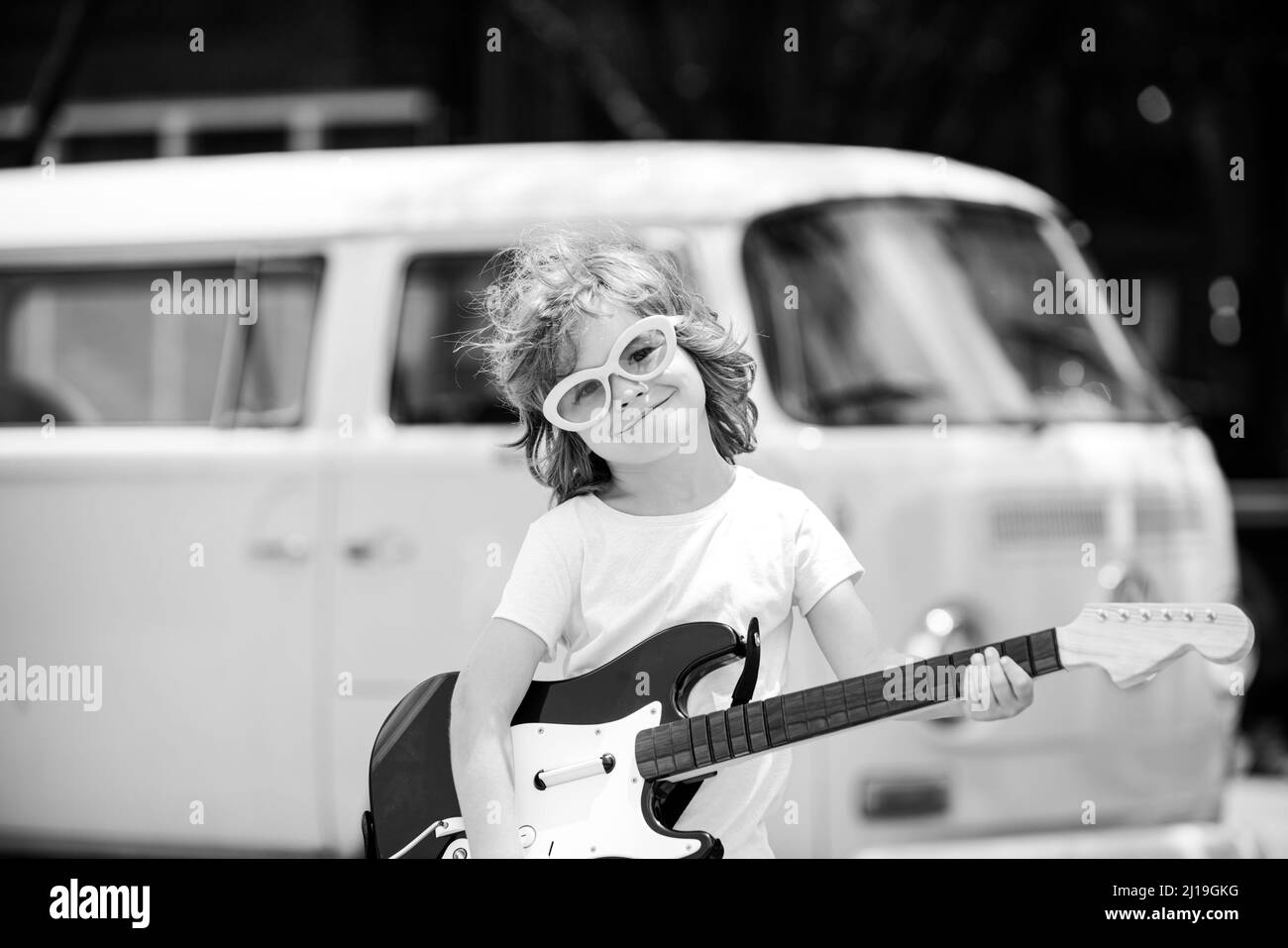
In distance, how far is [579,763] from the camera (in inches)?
71.6

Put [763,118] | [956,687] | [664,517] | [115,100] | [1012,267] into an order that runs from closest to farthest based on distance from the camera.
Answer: [956,687], [664,517], [1012,267], [763,118], [115,100]

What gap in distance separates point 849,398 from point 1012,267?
618 mm

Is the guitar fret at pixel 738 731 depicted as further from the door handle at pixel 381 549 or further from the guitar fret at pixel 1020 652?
the door handle at pixel 381 549

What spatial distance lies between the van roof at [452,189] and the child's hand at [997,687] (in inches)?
71.2

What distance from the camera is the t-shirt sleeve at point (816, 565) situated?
6.13 feet

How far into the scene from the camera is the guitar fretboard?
1.78 meters

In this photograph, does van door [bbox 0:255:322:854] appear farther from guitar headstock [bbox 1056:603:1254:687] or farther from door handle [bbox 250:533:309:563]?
guitar headstock [bbox 1056:603:1254:687]

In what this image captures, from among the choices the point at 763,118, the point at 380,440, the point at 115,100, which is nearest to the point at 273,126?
the point at 115,100

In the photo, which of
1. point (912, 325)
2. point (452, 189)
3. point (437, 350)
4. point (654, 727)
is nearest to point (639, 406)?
point (654, 727)

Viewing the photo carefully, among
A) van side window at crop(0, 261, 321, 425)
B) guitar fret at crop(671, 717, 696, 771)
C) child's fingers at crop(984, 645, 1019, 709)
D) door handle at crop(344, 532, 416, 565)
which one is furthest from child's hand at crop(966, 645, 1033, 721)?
van side window at crop(0, 261, 321, 425)

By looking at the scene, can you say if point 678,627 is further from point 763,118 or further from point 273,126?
point 273,126

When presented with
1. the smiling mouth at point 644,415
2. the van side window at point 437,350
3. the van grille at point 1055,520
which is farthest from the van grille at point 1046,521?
the smiling mouth at point 644,415

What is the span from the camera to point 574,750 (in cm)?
182
